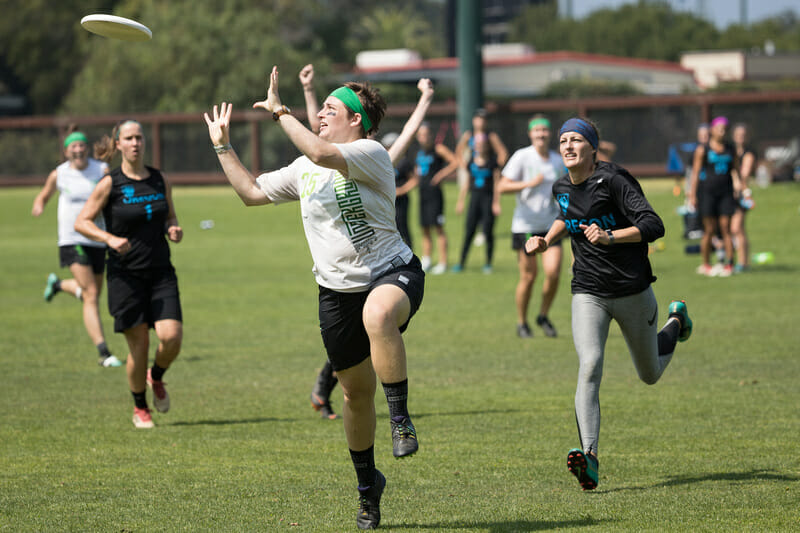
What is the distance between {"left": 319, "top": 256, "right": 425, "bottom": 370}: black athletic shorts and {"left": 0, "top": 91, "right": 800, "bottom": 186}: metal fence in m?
22.8

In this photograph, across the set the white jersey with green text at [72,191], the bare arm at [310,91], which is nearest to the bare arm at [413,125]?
the bare arm at [310,91]

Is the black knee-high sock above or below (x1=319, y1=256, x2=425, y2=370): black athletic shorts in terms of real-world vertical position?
below

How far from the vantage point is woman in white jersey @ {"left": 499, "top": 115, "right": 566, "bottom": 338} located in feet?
40.2

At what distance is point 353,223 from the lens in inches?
220

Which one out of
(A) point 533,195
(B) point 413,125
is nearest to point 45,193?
(A) point 533,195

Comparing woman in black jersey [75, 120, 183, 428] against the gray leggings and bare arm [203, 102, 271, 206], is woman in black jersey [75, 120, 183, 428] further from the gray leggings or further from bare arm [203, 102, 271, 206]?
the gray leggings

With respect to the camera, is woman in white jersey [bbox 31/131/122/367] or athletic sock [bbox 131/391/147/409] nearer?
athletic sock [bbox 131/391/147/409]

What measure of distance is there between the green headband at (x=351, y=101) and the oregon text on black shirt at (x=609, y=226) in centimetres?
174

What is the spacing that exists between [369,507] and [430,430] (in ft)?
8.45

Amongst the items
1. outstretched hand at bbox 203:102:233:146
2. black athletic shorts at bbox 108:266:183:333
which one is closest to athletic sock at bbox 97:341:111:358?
black athletic shorts at bbox 108:266:183:333

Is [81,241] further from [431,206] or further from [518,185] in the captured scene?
[431,206]

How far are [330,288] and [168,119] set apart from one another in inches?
1514

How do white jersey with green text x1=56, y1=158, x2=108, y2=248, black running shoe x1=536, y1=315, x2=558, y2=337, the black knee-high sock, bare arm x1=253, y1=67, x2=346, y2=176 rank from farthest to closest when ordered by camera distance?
black running shoe x1=536, y1=315, x2=558, y2=337
white jersey with green text x1=56, y1=158, x2=108, y2=248
the black knee-high sock
bare arm x1=253, y1=67, x2=346, y2=176

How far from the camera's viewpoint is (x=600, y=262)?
6.75 m
